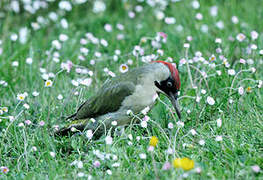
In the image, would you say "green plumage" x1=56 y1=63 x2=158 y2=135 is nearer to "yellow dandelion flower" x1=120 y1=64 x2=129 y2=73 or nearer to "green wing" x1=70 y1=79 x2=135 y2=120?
"green wing" x1=70 y1=79 x2=135 y2=120

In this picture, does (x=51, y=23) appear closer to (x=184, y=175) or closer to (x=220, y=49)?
(x=220, y=49)

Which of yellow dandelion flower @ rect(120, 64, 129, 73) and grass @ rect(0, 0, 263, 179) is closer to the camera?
grass @ rect(0, 0, 263, 179)

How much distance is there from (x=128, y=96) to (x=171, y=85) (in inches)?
15.9

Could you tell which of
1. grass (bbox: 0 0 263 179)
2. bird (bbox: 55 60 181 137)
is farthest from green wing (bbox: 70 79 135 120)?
grass (bbox: 0 0 263 179)

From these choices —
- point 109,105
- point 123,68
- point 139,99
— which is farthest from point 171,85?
point 123,68

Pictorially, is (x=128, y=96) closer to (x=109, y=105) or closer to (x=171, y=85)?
(x=109, y=105)

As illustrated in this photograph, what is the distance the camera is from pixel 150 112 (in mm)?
4746

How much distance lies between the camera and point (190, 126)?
444 cm

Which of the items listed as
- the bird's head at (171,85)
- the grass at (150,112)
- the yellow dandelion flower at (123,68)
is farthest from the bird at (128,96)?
the yellow dandelion flower at (123,68)

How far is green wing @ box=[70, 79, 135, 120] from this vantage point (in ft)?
15.1

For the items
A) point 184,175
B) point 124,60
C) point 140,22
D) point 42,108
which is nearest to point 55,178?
point 184,175

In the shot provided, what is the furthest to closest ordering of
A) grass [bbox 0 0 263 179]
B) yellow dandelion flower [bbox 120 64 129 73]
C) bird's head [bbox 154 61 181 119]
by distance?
1. yellow dandelion flower [bbox 120 64 129 73]
2. bird's head [bbox 154 61 181 119]
3. grass [bbox 0 0 263 179]

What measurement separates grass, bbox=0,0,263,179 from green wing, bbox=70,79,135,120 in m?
0.19

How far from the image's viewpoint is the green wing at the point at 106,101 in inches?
181
